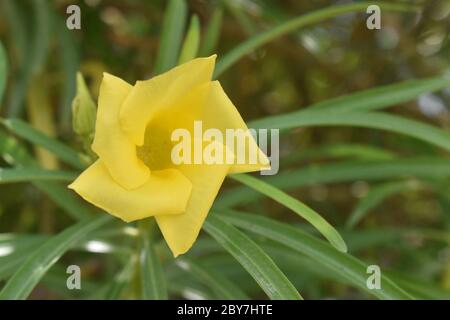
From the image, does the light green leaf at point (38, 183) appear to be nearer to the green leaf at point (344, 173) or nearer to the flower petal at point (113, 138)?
the green leaf at point (344, 173)

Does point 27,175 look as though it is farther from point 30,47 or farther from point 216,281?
point 30,47

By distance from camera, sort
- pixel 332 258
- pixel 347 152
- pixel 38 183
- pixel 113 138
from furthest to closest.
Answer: pixel 347 152, pixel 38 183, pixel 332 258, pixel 113 138

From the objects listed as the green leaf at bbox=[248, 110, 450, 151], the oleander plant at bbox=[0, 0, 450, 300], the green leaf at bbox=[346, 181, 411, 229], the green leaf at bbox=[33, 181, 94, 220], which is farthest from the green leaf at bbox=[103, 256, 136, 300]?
the green leaf at bbox=[346, 181, 411, 229]

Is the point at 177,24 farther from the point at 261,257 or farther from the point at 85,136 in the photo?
the point at 261,257

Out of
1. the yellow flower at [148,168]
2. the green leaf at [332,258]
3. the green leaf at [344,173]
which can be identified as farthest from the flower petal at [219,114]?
the green leaf at [344,173]

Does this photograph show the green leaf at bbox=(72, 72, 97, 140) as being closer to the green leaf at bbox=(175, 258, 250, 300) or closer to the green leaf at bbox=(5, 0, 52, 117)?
the green leaf at bbox=(175, 258, 250, 300)

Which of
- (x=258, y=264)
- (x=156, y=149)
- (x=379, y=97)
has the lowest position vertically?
(x=258, y=264)

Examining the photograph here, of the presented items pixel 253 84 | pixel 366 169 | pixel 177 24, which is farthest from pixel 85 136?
pixel 253 84

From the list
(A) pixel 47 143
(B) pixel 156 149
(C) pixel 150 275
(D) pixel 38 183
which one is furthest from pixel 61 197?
(B) pixel 156 149
